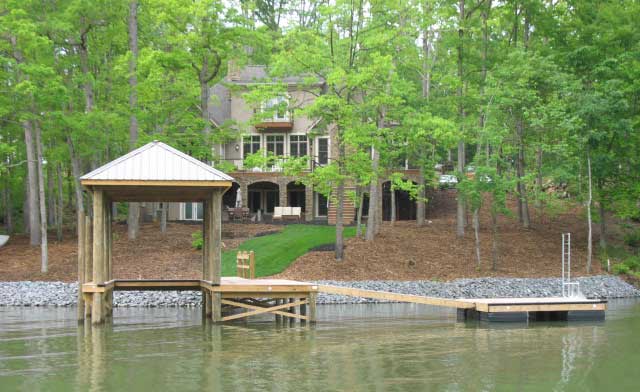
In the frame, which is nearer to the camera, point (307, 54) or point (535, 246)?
point (307, 54)

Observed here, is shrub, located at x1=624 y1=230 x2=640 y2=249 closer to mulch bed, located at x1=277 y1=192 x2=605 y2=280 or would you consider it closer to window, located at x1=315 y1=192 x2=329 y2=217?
mulch bed, located at x1=277 y1=192 x2=605 y2=280

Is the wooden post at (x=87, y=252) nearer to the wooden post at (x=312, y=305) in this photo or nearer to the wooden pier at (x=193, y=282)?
the wooden pier at (x=193, y=282)

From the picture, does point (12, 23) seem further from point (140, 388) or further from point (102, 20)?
point (140, 388)

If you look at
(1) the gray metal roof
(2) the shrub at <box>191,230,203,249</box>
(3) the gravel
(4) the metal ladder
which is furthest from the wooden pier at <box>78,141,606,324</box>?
(2) the shrub at <box>191,230,203,249</box>


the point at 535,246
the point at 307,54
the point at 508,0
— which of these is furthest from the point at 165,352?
the point at 508,0

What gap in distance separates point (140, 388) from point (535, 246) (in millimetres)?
24830

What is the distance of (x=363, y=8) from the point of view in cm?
Result: 2977

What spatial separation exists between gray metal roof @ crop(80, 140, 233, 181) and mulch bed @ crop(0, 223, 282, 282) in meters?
9.76

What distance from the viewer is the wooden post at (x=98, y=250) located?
751 inches

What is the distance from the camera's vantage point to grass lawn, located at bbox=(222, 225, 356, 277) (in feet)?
99.1

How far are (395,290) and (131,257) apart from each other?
10861mm

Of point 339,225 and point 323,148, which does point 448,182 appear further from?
point 323,148

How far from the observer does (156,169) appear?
62.4 feet

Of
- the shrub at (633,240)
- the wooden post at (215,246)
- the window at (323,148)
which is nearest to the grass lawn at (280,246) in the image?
the window at (323,148)
